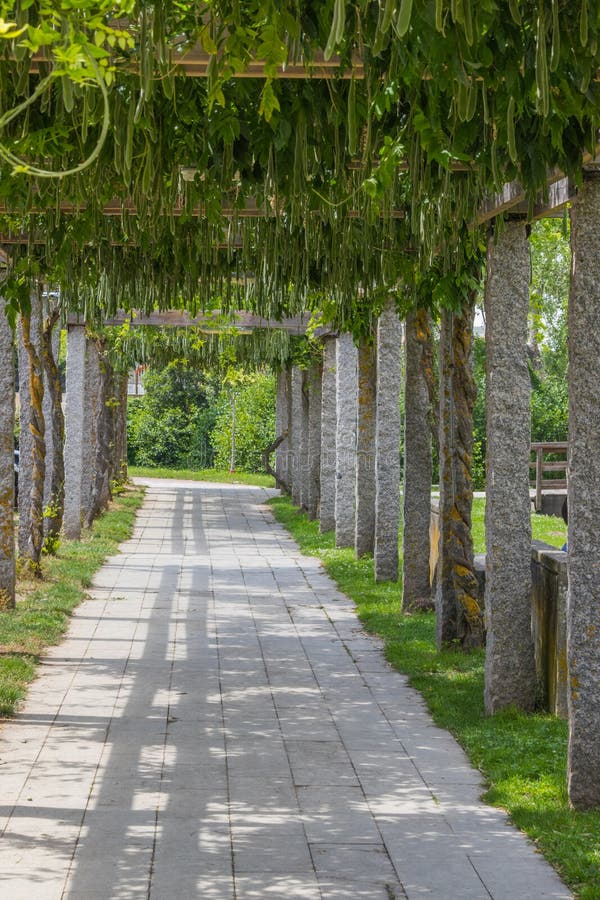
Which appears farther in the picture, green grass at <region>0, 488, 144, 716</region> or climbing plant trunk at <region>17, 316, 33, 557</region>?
climbing plant trunk at <region>17, 316, 33, 557</region>

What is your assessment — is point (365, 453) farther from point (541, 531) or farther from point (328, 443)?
point (328, 443)

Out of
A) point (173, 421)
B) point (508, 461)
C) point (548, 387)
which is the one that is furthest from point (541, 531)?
point (173, 421)

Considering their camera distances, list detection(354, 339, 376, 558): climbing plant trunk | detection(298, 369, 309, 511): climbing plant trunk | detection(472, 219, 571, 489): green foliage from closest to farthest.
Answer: detection(354, 339, 376, 558): climbing plant trunk < detection(298, 369, 309, 511): climbing plant trunk < detection(472, 219, 571, 489): green foliage

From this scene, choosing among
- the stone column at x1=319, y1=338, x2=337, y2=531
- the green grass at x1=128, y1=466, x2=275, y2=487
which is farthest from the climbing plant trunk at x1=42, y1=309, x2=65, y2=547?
the green grass at x1=128, y1=466, x2=275, y2=487

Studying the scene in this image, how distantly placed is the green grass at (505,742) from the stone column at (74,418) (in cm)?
634

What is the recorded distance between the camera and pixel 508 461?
750 cm

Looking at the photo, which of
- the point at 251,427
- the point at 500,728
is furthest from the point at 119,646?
the point at 251,427

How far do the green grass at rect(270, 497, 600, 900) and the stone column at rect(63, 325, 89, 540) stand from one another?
6.34 meters

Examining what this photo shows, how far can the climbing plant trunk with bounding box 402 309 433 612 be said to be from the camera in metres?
11.8

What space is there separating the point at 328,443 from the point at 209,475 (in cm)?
2122

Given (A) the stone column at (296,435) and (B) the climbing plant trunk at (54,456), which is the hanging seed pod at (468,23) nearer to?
(B) the climbing plant trunk at (54,456)

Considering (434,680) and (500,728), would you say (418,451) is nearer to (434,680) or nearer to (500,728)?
(434,680)

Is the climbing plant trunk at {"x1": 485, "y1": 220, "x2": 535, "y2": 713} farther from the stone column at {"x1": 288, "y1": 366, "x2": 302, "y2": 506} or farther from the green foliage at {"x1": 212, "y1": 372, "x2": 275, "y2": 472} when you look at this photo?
the green foliage at {"x1": 212, "y1": 372, "x2": 275, "y2": 472}

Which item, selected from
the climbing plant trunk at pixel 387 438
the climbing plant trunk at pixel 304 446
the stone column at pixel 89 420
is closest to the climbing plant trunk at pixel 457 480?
the climbing plant trunk at pixel 387 438
